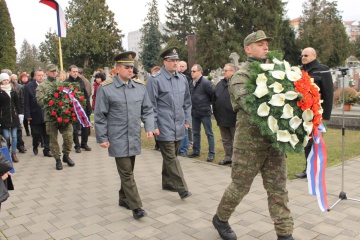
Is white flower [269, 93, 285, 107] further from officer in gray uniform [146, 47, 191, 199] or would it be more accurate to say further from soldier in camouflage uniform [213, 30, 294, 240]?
officer in gray uniform [146, 47, 191, 199]

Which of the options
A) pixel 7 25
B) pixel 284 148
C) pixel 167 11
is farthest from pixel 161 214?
pixel 167 11

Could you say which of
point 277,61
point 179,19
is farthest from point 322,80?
point 179,19

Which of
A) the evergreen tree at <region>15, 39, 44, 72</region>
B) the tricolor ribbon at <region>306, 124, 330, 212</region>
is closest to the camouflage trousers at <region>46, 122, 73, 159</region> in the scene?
the tricolor ribbon at <region>306, 124, 330, 212</region>

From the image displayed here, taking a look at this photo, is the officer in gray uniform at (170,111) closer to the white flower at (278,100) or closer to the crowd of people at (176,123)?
the crowd of people at (176,123)

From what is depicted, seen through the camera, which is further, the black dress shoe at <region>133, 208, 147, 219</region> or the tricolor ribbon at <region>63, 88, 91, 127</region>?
the tricolor ribbon at <region>63, 88, 91, 127</region>

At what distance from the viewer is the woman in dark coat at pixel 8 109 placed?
8.15 metres

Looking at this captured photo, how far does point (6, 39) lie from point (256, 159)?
137ft

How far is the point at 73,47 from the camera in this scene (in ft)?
147

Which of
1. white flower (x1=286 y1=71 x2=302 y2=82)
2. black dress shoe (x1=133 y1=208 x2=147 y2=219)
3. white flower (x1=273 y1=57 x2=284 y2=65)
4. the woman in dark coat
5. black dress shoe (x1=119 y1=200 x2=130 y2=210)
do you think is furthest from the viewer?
the woman in dark coat

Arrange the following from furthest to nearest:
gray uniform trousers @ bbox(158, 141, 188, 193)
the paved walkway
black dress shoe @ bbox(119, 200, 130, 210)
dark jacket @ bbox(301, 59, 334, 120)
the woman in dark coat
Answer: the woman in dark coat
dark jacket @ bbox(301, 59, 334, 120)
gray uniform trousers @ bbox(158, 141, 188, 193)
black dress shoe @ bbox(119, 200, 130, 210)
the paved walkway

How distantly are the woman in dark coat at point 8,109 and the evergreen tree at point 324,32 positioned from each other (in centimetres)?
4600

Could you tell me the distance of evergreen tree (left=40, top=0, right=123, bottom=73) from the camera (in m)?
44.3

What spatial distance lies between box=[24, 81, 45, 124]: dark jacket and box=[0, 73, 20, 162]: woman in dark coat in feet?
0.83

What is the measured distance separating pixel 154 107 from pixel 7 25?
40474 mm
